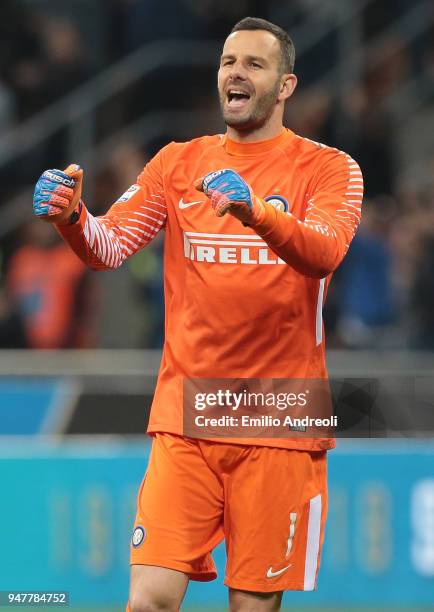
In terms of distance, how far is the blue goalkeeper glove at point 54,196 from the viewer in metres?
4.19

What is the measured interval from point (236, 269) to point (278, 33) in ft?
2.64

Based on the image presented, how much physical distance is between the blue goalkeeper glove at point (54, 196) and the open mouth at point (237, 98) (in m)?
0.63

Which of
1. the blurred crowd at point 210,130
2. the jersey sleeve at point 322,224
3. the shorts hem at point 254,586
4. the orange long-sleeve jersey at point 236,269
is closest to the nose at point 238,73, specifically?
the orange long-sleeve jersey at point 236,269

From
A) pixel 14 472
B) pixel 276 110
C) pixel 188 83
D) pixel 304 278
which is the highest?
pixel 188 83

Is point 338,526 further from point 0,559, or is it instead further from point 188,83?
point 188,83

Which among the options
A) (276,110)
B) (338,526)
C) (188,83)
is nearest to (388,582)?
(338,526)

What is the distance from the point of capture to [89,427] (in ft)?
27.8

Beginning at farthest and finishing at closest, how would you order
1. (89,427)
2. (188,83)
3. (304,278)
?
(188,83) → (89,427) → (304,278)

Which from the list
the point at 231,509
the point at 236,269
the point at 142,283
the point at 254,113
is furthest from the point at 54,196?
the point at 142,283

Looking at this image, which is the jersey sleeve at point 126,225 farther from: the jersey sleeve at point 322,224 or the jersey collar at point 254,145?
the jersey sleeve at point 322,224

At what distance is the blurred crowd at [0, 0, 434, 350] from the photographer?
998 centimetres

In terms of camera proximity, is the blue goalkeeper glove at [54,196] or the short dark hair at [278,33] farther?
the short dark hair at [278,33]

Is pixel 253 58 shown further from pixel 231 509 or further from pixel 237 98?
pixel 231 509

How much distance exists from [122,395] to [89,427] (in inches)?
22.0
